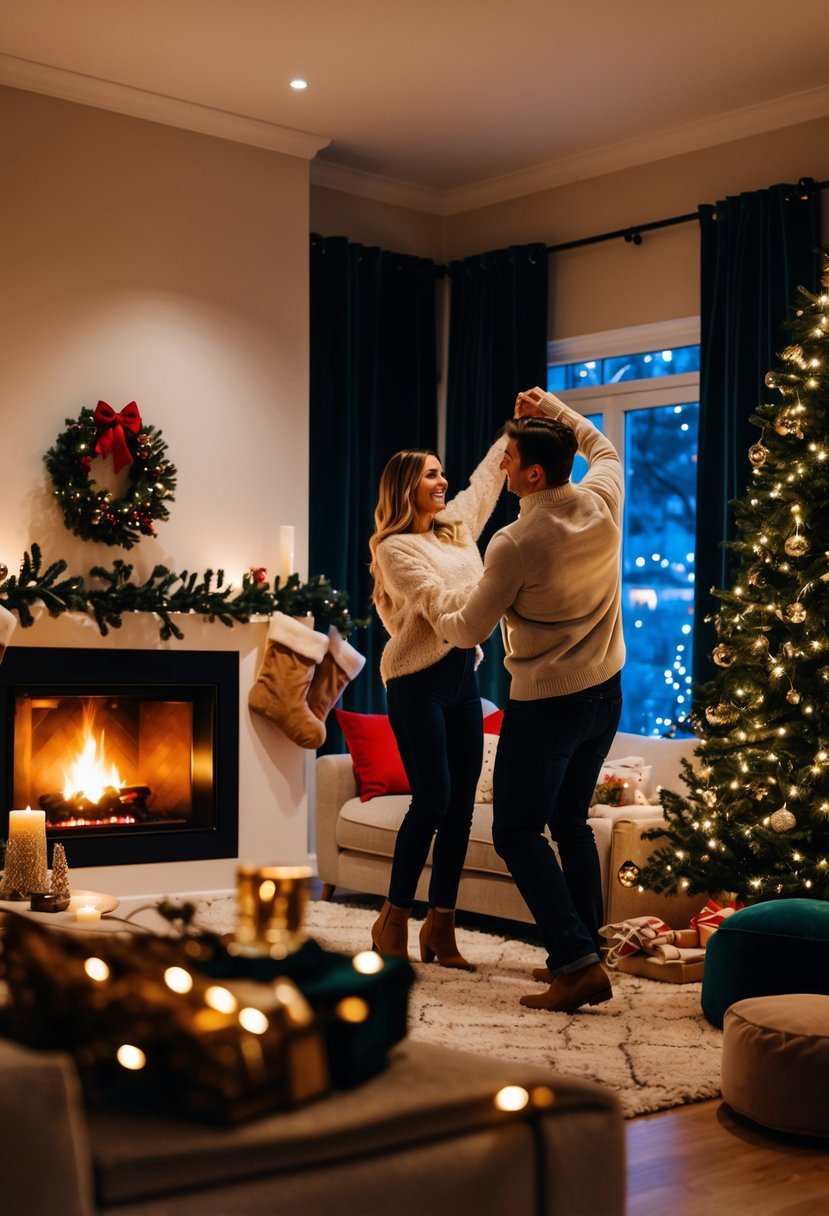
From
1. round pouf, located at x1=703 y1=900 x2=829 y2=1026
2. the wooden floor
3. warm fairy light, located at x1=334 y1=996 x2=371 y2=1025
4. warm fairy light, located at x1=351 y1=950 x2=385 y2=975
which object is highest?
warm fairy light, located at x1=351 y1=950 x2=385 y2=975

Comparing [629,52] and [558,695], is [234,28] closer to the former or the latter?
[629,52]

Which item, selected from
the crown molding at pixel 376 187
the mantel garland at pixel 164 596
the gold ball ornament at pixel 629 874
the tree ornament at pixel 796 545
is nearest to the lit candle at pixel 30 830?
the mantel garland at pixel 164 596

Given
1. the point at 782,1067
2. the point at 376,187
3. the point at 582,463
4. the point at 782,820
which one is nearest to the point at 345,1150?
the point at 782,1067

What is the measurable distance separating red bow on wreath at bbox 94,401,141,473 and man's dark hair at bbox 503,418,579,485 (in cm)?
215

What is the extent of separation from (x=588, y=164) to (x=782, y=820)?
344 cm

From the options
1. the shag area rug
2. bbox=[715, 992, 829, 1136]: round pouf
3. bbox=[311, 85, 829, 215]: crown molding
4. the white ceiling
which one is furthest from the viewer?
bbox=[311, 85, 829, 215]: crown molding

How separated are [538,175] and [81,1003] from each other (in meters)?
5.72

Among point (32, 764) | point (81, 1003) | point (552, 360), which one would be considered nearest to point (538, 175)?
point (552, 360)

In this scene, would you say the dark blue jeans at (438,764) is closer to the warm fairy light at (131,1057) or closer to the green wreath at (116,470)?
the green wreath at (116,470)

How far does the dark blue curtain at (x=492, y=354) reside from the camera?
641 centimetres

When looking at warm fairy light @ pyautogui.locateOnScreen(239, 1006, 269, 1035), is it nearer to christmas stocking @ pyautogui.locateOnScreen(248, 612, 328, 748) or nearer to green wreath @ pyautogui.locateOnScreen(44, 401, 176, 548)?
green wreath @ pyautogui.locateOnScreen(44, 401, 176, 548)

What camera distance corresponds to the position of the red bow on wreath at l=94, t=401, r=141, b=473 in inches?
206

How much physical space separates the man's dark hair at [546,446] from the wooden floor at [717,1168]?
153cm

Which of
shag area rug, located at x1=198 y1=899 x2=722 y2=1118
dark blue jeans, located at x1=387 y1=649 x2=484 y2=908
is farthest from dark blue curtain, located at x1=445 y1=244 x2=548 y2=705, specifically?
shag area rug, located at x1=198 y1=899 x2=722 y2=1118
